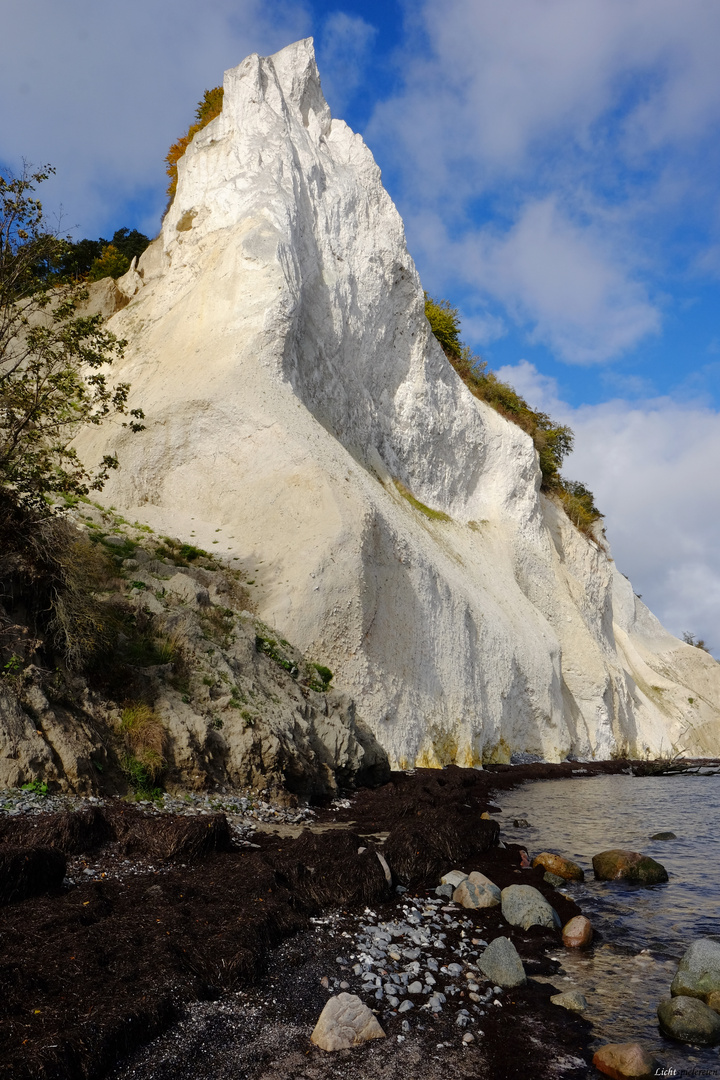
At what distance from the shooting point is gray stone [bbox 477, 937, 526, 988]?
21.5ft

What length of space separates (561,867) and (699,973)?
4131 millimetres

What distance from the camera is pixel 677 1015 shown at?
19.7ft

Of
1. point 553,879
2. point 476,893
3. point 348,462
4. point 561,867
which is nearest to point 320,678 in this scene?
point 561,867

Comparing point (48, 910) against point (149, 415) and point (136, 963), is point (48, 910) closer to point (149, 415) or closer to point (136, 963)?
point (136, 963)

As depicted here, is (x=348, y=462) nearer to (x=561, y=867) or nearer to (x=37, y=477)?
(x=37, y=477)

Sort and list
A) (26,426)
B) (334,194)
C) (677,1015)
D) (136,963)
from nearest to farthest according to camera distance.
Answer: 1. (136,963)
2. (677,1015)
3. (26,426)
4. (334,194)

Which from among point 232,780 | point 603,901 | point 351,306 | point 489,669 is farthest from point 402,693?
point 351,306

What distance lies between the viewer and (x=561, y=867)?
10766 mm

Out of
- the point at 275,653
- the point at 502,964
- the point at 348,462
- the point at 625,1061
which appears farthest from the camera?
the point at 348,462

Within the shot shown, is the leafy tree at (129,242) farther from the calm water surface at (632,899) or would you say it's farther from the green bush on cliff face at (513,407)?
the calm water surface at (632,899)

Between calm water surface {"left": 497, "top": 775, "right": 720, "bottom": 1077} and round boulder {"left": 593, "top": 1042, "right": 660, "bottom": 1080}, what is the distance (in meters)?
0.38

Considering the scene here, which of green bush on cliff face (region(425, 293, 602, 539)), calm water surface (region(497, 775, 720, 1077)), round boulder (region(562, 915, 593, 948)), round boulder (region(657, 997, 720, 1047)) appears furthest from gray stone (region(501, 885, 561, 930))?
green bush on cliff face (region(425, 293, 602, 539))

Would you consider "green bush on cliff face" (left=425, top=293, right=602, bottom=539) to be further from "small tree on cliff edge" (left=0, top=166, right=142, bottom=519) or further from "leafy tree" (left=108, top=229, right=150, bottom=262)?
"small tree on cliff edge" (left=0, top=166, right=142, bottom=519)

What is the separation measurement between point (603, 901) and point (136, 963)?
6.81 metres
